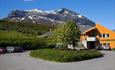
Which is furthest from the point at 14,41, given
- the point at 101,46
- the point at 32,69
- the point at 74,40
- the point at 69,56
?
the point at 32,69

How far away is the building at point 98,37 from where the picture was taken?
72.6m

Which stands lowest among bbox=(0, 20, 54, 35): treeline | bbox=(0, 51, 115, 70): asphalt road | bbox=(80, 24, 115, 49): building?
bbox=(0, 51, 115, 70): asphalt road

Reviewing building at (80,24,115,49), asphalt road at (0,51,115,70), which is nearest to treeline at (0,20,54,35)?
building at (80,24,115,49)

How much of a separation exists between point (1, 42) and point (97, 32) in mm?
26695

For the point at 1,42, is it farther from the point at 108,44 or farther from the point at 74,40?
the point at 108,44

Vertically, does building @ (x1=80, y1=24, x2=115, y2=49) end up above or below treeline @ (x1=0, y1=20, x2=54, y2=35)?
below

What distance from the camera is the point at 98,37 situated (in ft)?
246

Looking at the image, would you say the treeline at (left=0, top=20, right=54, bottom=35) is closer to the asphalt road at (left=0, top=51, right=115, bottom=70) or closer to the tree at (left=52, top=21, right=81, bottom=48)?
the tree at (left=52, top=21, right=81, bottom=48)

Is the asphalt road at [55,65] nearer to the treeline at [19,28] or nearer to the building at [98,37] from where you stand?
the building at [98,37]

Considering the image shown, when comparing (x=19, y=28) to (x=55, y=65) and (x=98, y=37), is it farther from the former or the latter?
(x=55, y=65)

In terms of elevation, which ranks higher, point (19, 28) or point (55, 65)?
point (19, 28)

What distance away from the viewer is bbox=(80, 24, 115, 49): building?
238 feet

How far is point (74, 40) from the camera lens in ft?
192

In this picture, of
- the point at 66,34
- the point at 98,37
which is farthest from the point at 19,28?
the point at 66,34
